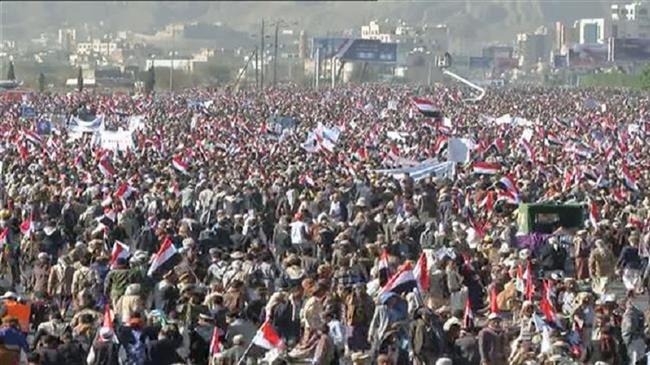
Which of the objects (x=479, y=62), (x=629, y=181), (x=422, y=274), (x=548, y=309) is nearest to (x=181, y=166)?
(x=629, y=181)

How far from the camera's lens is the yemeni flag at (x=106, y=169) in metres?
33.8

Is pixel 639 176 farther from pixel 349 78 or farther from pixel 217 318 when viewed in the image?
pixel 349 78

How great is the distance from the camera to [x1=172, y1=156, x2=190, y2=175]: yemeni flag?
3591cm

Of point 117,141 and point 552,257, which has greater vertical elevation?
point 552,257

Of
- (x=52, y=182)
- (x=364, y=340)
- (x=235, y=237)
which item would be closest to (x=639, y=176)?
(x=52, y=182)

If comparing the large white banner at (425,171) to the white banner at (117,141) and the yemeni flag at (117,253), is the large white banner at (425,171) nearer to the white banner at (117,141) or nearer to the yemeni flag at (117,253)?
the white banner at (117,141)

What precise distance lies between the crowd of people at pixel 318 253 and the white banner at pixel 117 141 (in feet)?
1.41

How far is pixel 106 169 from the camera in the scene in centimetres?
3434

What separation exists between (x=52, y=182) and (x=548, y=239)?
9179 millimetres

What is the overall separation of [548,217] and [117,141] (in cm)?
1773

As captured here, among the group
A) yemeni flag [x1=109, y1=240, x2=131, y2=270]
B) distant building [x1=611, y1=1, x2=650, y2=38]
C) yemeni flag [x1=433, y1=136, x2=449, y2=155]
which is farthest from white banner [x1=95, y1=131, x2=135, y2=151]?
distant building [x1=611, y1=1, x2=650, y2=38]

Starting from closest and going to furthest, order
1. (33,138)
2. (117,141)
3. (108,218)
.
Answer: (108,218) → (117,141) → (33,138)

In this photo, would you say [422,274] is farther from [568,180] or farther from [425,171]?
[425,171]

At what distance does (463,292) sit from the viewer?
19.5m
